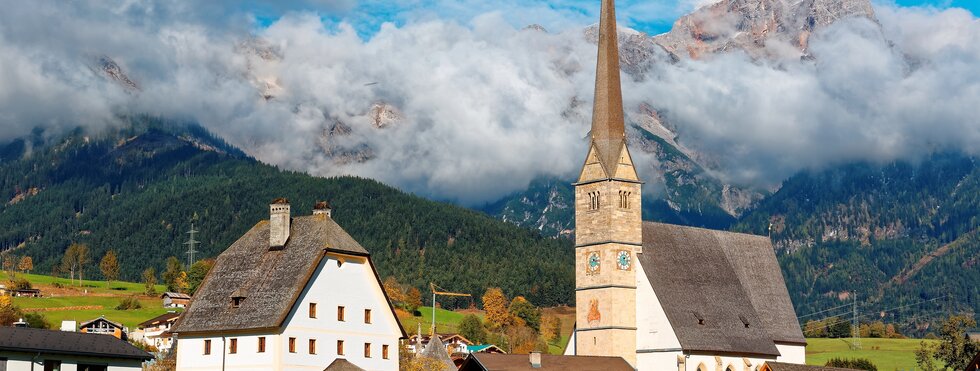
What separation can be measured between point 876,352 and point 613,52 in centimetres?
9101

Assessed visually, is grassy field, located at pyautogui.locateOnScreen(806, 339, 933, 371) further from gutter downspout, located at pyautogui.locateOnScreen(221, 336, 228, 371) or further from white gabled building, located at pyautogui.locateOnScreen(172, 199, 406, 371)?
gutter downspout, located at pyautogui.locateOnScreen(221, 336, 228, 371)

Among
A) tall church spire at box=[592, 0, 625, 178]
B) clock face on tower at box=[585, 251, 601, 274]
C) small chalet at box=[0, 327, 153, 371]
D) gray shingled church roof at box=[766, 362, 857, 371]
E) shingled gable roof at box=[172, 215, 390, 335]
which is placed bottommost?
small chalet at box=[0, 327, 153, 371]

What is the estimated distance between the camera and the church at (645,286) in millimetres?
110938

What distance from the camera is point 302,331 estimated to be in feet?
253

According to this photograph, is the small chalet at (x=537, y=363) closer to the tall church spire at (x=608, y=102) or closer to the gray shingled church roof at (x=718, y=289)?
the gray shingled church roof at (x=718, y=289)

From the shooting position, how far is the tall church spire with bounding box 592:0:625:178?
4535 inches

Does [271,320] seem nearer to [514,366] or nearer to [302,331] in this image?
[302,331]

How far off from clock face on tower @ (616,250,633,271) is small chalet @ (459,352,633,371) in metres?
7.63

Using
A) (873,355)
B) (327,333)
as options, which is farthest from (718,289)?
(873,355)

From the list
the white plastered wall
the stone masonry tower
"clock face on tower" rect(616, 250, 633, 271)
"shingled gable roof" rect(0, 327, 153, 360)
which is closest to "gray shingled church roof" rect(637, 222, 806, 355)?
"clock face on tower" rect(616, 250, 633, 271)

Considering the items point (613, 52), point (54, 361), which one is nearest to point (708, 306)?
point (613, 52)

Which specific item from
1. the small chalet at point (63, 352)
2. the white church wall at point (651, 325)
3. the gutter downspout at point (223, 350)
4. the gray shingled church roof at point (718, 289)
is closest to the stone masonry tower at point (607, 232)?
the white church wall at point (651, 325)

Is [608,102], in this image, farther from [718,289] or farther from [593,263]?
[718,289]

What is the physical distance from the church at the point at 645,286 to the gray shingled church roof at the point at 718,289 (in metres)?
0.10
